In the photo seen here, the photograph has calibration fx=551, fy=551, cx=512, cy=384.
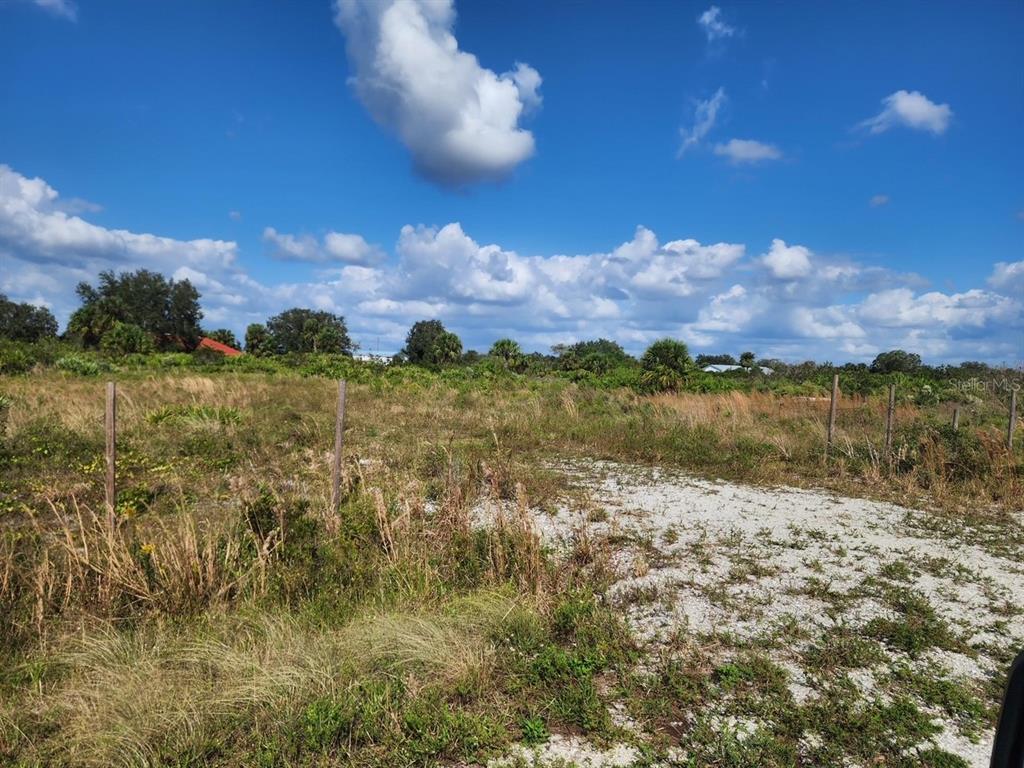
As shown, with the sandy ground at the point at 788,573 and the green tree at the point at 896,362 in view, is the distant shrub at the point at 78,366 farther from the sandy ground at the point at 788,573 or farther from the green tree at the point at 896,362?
the green tree at the point at 896,362

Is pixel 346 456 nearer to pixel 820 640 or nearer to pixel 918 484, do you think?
pixel 820 640

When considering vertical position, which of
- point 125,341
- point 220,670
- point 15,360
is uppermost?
point 125,341

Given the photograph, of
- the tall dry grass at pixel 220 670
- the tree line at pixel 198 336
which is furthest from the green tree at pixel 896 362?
the tall dry grass at pixel 220 670

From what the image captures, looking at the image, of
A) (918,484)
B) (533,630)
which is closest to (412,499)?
(533,630)

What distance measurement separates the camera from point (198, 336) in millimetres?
60312

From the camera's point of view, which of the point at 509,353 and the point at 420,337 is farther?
the point at 420,337

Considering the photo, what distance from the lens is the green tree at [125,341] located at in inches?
1508

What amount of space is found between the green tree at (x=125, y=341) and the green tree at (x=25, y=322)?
16905mm

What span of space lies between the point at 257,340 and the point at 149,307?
14.0 m

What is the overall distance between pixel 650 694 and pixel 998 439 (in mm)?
9197

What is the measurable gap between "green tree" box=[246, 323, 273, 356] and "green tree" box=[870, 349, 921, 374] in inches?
2443

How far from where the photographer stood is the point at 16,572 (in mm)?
4086

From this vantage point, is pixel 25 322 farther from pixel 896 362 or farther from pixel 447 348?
pixel 896 362

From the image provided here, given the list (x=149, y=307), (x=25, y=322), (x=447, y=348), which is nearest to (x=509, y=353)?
(x=447, y=348)
